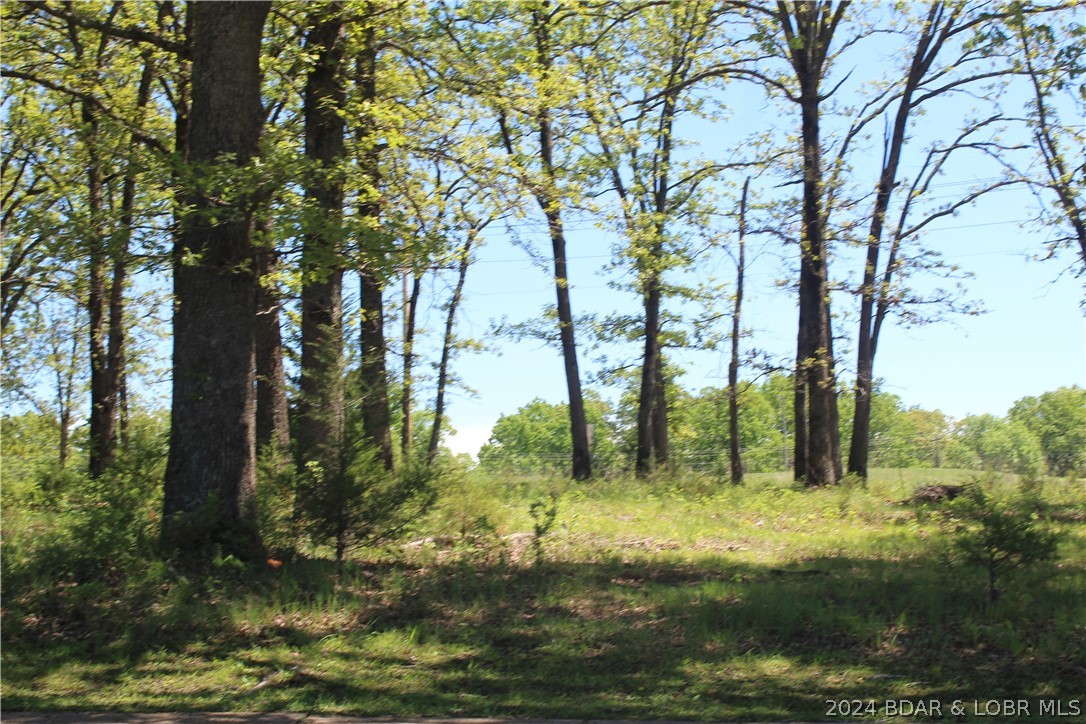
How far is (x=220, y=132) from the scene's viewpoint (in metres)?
9.66

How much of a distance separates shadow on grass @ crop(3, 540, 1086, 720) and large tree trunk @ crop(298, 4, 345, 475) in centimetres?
185

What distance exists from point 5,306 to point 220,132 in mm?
19758

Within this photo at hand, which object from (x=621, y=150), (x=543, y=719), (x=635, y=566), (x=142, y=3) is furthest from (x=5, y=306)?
(x=543, y=719)

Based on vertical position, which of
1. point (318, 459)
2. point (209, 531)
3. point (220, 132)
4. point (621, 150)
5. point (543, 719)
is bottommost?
point (543, 719)

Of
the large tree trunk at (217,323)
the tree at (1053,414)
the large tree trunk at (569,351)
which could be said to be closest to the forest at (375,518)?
the large tree trunk at (217,323)

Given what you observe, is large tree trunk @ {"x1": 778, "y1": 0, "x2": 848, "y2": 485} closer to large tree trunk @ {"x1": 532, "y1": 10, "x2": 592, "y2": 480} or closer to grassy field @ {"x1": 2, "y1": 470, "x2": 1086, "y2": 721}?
large tree trunk @ {"x1": 532, "y1": 10, "x2": 592, "y2": 480}

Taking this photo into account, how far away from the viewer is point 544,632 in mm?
7977

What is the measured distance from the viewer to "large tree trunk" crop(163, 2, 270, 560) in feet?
30.2

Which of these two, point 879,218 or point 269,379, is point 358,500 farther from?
point 879,218

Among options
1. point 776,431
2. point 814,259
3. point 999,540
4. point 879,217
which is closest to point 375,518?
point 999,540

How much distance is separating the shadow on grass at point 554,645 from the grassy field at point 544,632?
2 cm

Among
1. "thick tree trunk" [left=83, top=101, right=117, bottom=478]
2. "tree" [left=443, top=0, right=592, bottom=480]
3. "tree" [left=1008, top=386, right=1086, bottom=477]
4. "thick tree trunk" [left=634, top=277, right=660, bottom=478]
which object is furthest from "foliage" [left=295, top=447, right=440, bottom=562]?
"tree" [left=1008, top=386, right=1086, bottom=477]

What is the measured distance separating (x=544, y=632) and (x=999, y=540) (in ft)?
14.9

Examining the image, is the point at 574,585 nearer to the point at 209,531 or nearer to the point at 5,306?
the point at 209,531
